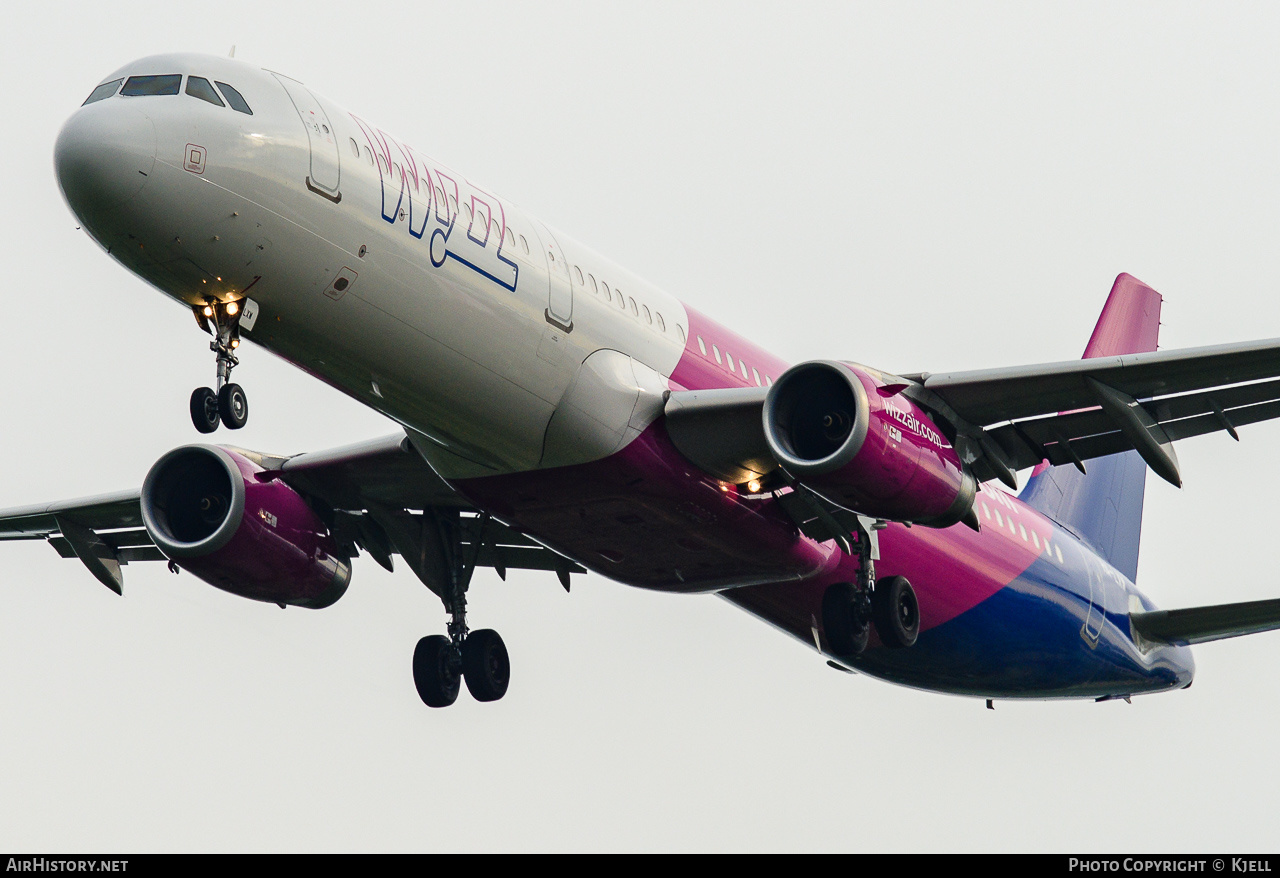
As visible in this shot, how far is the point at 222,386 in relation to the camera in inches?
736

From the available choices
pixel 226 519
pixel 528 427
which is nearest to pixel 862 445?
pixel 528 427

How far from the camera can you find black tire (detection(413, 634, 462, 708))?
1049 inches

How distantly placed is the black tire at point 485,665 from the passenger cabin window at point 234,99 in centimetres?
1079

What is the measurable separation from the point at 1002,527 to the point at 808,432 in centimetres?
789

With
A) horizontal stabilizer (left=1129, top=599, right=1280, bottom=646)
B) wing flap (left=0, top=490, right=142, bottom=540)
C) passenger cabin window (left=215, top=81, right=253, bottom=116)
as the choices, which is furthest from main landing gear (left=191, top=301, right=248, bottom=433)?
horizontal stabilizer (left=1129, top=599, right=1280, bottom=646)

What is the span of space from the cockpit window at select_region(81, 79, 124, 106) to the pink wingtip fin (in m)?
21.6

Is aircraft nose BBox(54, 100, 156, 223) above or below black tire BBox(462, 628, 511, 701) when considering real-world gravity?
above

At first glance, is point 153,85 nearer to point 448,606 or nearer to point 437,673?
point 448,606

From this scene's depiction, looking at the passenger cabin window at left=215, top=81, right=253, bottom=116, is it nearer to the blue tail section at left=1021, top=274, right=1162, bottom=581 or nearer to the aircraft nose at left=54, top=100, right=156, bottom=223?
the aircraft nose at left=54, top=100, right=156, bottom=223

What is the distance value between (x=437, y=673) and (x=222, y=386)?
29.9 ft

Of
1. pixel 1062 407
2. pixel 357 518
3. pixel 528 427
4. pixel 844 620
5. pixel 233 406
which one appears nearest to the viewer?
pixel 233 406

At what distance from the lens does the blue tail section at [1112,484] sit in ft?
107

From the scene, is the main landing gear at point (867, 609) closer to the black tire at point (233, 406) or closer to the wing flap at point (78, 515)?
the black tire at point (233, 406)

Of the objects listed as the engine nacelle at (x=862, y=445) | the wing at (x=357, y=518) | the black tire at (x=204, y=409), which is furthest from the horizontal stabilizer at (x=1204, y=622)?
the black tire at (x=204, y=409)
